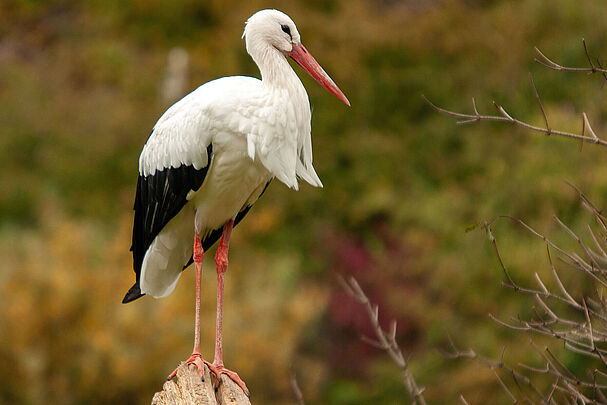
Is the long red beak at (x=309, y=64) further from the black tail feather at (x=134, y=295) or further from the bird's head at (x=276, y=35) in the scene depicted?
the black tail feather at (x=134, y=295)

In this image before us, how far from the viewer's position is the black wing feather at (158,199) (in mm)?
4316

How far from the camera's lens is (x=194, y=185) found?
4.32 meters

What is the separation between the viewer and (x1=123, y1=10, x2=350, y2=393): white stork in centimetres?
407

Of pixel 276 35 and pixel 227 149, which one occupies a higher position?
pixel 276 35

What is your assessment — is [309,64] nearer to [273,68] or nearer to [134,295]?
[273,68]

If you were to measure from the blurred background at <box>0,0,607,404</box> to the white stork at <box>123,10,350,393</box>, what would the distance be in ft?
9.50

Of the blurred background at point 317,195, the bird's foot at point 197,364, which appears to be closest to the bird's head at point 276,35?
the bird's foot at point 197,364

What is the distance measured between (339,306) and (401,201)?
1936mm

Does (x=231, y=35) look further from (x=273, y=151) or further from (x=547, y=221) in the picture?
(x=273, y=151)

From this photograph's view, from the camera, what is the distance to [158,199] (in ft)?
14.8

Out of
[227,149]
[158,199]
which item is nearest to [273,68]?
[227,149]

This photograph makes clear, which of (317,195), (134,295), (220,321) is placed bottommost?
(317,195)

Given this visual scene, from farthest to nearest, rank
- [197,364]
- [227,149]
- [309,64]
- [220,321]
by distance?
1. [220,321]
2. [309,64]
3. [227,149]
4. [197,364]

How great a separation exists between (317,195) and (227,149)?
10070 millimetres
